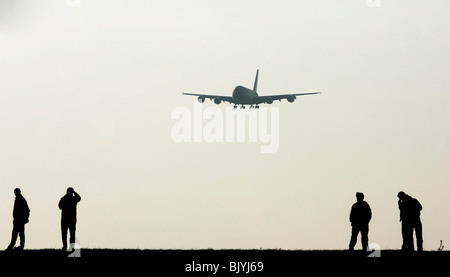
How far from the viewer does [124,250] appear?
34594 millimetres

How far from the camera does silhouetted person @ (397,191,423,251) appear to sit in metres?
34.0

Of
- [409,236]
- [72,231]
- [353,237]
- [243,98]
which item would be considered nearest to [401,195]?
[409,236]

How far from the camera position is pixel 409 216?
3406 centimetres

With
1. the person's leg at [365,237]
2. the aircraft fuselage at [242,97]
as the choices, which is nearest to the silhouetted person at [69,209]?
the person's leg at [365,237]

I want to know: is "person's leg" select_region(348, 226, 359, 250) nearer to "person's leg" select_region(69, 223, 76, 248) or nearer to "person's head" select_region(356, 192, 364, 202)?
"person's head" select_region(356, 192, 364, 202)
